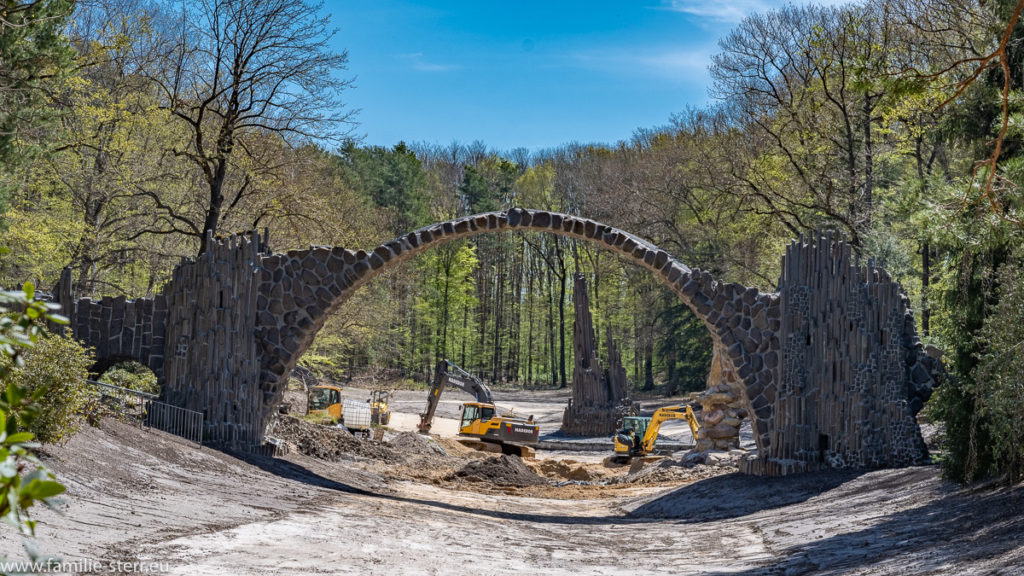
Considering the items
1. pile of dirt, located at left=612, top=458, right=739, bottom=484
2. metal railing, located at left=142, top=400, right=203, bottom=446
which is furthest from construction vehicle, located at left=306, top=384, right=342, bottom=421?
metal railing, located at left=142, top=400, right=203, bottom=446

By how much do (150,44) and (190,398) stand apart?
46.1 ft

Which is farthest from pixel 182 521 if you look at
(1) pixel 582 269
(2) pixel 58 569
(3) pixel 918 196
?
(1) pixel 582 269

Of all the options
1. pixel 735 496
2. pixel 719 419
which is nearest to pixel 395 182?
pixel 719 419

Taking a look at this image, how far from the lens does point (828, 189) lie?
27.2 m

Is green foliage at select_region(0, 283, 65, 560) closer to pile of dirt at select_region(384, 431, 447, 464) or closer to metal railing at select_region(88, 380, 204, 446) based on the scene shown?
metal railing at select_region(88, 380, 204, 446)

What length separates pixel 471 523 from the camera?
42.1 ft

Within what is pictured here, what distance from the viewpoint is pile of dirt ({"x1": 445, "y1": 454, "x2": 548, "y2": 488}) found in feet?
65.3

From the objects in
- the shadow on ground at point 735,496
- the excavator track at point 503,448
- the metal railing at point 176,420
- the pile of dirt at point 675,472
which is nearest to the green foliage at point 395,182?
the excavator track at point 503,448

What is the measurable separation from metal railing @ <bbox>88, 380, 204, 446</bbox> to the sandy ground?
4.12ft

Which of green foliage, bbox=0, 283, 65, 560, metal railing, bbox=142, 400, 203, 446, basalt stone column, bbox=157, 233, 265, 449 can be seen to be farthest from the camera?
basalt stone column, bbox=157, 233, 265, 449

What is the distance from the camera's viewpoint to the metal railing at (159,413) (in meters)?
15.2

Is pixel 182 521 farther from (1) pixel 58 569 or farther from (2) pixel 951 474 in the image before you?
(2) pixel 951 474

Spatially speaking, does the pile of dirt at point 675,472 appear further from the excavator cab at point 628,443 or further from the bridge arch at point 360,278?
the bridge arch at point 360,278

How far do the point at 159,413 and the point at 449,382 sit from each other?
15.6 meters
